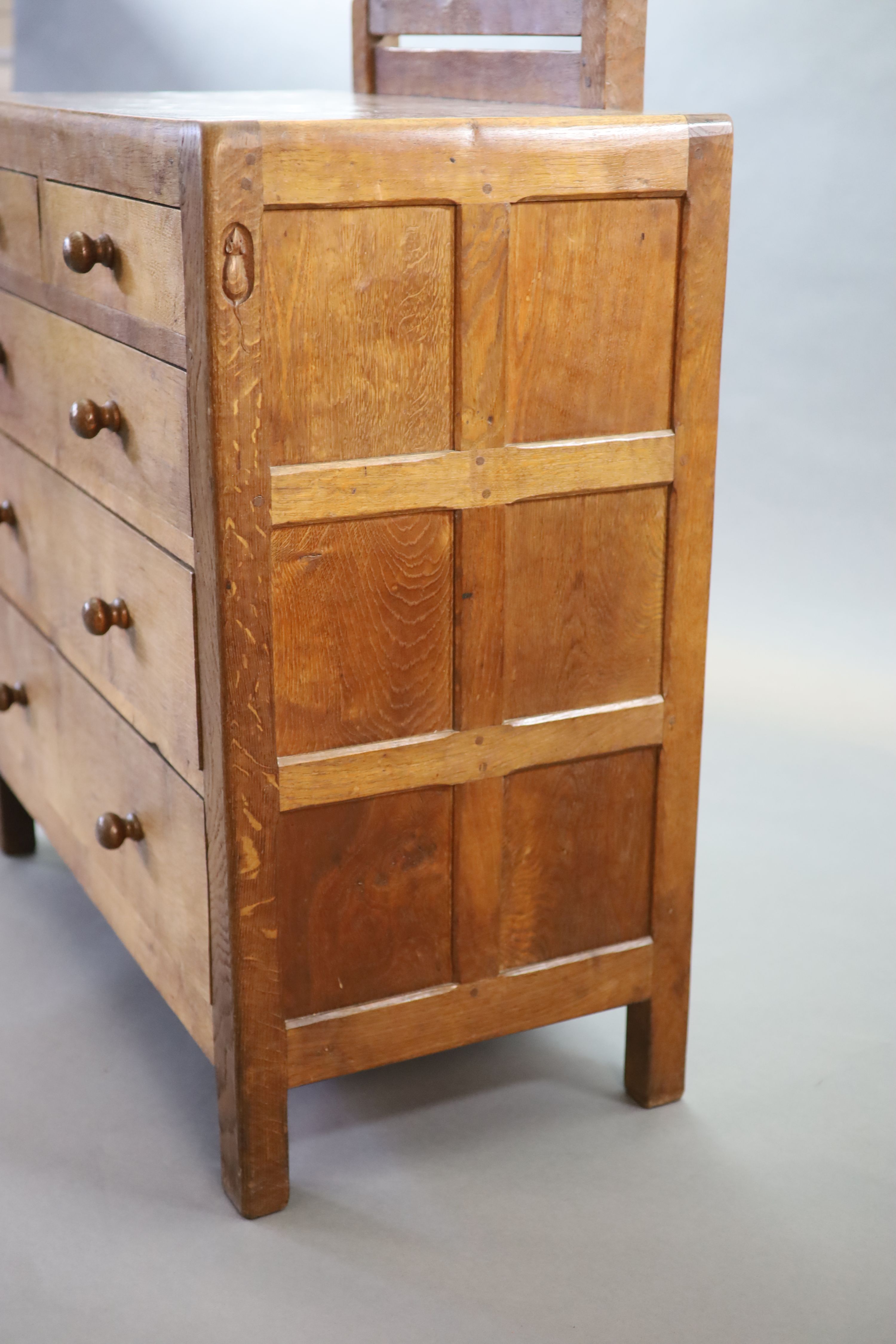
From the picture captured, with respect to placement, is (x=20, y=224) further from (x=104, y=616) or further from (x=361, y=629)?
(x=361, y=629)

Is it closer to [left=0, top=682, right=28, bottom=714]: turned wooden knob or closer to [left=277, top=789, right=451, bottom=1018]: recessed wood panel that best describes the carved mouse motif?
[left=277, top=789, right=451, bottom=1018]: recessed wood panel

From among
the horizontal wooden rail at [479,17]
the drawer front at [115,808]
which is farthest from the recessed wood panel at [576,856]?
the horizontal wooden rail at [479,17]

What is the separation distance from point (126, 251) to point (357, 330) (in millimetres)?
270

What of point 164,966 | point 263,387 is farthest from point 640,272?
point 164,966

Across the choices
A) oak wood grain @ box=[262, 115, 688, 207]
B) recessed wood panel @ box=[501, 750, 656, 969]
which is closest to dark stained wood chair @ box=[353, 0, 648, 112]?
oak wood grain @ box=[262, 115, 688, 207]

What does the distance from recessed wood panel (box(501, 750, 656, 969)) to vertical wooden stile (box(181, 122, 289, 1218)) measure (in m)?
0.30

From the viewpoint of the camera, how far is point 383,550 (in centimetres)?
162

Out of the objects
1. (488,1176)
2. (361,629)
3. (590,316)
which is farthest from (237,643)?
(488,1176)

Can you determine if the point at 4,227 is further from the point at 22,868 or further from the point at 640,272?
the point at 22,868

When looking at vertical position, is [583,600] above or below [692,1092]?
above

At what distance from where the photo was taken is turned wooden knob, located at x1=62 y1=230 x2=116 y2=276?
1635 millimetres

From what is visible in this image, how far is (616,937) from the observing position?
6.20 feet

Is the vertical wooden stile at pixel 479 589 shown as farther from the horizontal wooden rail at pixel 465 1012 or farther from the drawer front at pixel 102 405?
the drawer front at pixel 102 405

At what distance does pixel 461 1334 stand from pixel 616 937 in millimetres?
502
